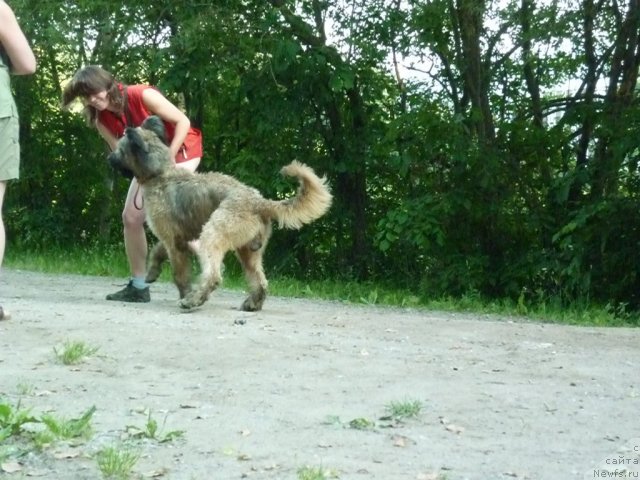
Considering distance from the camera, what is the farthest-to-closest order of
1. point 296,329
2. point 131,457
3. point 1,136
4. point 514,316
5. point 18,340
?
1. point 514,316
2. point 296,329
3. point 1,136
4. point 18,340
5. point 131,457

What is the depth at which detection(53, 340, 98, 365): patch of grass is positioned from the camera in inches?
238

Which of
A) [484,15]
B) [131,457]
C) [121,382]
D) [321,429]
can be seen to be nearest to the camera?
[131,457]

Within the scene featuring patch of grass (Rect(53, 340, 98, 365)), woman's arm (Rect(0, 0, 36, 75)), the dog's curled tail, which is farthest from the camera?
the dog's curled tail

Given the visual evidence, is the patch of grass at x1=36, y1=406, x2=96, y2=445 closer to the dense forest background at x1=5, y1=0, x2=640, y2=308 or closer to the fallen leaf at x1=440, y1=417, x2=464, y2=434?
the fallen leaf at x1=440, y1=417, x2=464, y2=434

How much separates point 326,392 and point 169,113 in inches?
154

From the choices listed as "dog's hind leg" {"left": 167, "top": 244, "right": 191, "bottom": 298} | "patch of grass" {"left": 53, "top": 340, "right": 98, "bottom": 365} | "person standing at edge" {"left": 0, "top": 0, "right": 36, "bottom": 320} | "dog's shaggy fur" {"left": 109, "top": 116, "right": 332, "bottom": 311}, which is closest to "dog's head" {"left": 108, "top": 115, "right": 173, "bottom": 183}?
"dog's shaggy fur" {"left": 109, "top": 116, "right": 332, "bottom": 311}

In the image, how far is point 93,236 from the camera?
67.4 ft

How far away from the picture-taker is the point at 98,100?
8.63 meters

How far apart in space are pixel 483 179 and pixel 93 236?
29.9ft

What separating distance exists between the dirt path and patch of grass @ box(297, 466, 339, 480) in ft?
0.12

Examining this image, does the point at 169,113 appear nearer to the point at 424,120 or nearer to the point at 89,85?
the point at 89,85

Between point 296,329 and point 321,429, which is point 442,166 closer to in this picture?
point 296,329

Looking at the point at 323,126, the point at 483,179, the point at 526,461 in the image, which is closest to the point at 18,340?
the point at 526,461

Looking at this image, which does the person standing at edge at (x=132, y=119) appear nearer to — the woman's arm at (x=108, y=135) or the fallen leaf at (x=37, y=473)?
the woman's arm at (x=108, y=135)
